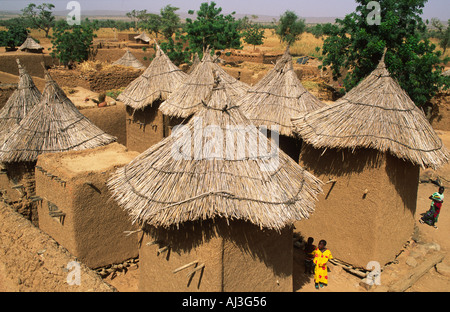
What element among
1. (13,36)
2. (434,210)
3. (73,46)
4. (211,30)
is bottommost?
(434,210)

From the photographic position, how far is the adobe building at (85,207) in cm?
586

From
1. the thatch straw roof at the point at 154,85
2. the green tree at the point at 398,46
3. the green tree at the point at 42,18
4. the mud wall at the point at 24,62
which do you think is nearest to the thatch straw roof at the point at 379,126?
the thatch straw roof at the point at 154,85

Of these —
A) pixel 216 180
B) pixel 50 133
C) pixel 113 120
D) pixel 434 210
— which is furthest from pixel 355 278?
pixel 113 120

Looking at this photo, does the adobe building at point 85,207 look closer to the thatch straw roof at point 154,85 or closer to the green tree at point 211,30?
the thatch straw roof at point 154,85

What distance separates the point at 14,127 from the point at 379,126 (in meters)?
7.36

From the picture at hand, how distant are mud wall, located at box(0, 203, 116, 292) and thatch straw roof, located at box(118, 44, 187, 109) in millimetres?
Result: 5663

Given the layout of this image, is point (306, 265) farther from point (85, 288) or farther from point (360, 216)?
point (85, 288)

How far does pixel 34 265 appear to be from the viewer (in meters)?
4.85

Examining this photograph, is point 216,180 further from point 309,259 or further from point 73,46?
point 73,46

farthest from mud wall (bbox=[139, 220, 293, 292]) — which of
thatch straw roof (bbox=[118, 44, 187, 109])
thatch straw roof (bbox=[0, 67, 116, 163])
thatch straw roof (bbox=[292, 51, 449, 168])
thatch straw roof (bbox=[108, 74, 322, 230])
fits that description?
thatch straw roof (bbox=[118, 44, 187, 109])

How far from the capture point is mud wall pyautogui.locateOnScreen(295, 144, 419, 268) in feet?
21.7

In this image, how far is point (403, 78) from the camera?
1410 cm

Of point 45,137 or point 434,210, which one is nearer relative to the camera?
point 45,137
